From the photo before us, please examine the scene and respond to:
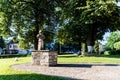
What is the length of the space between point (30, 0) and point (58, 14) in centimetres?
468

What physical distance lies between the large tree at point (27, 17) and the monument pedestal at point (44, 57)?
2235cm

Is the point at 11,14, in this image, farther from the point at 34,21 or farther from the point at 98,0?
the point at 98,0

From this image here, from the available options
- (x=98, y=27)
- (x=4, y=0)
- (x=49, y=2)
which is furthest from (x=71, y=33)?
(x=4, y=0)

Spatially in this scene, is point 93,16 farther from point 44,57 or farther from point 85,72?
point 85,72

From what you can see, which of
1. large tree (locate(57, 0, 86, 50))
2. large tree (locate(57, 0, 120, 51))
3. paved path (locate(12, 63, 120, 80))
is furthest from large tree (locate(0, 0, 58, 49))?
paved path (locate(12, 63, 120, 80))

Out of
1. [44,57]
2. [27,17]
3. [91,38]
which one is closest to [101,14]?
[91,38]

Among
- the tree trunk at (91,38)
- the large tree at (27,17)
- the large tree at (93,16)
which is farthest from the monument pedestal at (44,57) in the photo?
the large tree at (27,17)

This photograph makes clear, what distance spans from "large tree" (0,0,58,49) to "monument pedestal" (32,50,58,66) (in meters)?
22.4

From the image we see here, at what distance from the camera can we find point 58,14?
47.2 m

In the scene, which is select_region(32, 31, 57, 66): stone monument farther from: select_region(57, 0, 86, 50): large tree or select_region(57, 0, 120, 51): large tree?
select_region(57, 0, 86, 50): large tree

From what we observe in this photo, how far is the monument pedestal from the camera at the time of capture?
22.6 m

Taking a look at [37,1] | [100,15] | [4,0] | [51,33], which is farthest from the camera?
[51,33]

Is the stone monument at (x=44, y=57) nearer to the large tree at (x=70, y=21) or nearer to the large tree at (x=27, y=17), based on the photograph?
the large tree at (x=70, y=21)

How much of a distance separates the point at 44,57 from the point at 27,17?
2510cm
